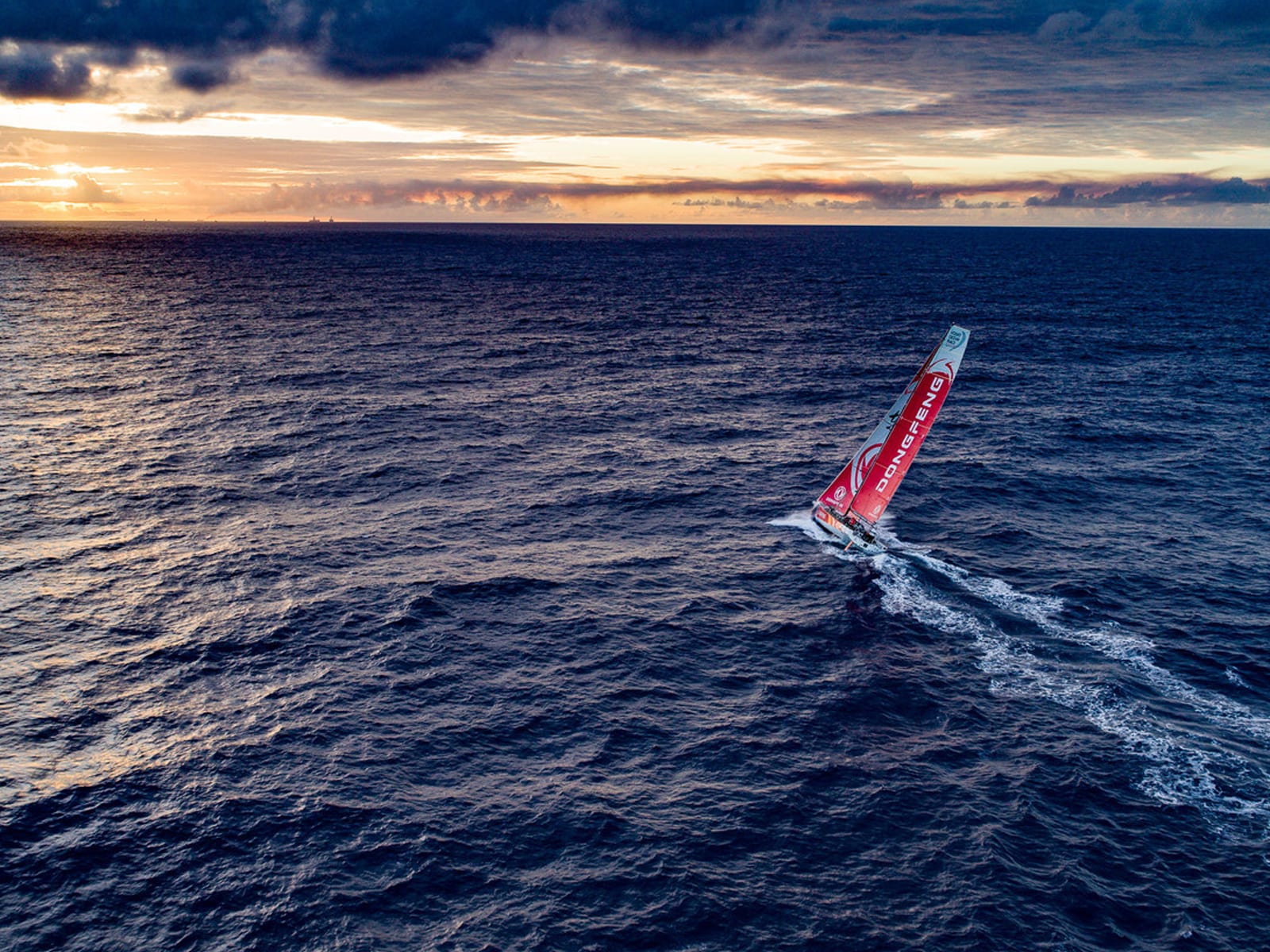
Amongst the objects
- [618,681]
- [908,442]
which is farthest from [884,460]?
[618,681]

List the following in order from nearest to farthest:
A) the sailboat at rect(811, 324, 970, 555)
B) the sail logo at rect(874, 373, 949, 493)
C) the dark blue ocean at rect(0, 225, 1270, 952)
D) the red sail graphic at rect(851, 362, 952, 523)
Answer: the dark blue ocean at rect(0, 225, 1270, 952)
the sailboat at rect(811, 324, 970, 555)
the sail logo at rect(874, 373, 949, 493)
the red sail graphic at rect(851, 362, 952, 523)

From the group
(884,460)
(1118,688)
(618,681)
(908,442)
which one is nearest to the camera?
(1118,688)

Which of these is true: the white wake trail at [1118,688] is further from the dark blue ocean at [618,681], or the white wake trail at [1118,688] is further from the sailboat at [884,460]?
the sailboat at [884,460]

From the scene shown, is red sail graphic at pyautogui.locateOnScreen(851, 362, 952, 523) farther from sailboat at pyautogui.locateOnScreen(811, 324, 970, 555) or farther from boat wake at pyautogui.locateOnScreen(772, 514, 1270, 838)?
boat wake at pyautogui.locateOnScreen(772, 514, 1270, 838)

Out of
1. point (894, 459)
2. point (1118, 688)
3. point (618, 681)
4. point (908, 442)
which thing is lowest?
point (618, 681)

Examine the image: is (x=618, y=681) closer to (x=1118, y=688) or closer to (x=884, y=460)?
(x=1118, y=688)

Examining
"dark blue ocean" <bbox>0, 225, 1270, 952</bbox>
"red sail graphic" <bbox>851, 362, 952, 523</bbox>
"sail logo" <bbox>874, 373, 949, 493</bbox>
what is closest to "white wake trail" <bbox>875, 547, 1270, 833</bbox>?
"dark blue ocean" <bbox>0, 225, 1270, 952</bbox>

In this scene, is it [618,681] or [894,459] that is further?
[894,459]
